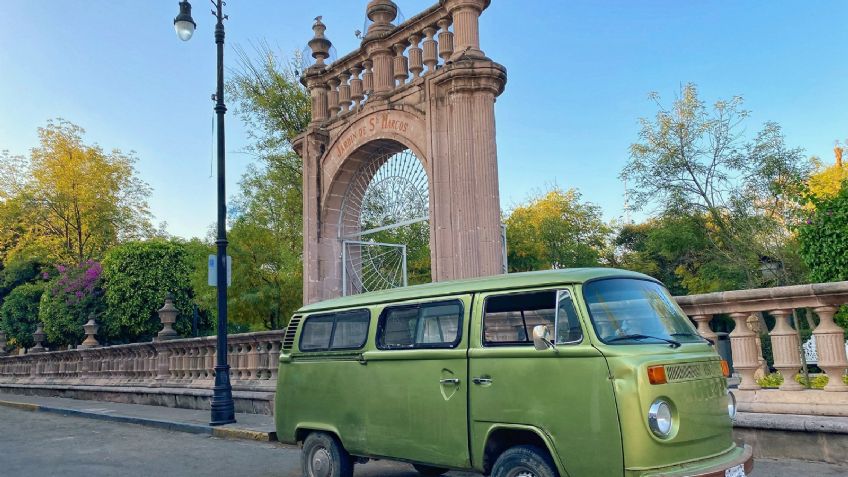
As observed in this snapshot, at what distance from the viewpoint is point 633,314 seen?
4.68 meters

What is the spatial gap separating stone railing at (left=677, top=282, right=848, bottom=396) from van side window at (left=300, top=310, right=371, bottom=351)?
147 inches

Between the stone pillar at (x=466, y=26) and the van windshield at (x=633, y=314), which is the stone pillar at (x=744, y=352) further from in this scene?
the stone pillar at (x=466, y=26)

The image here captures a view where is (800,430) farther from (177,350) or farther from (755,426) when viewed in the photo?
(177,350)

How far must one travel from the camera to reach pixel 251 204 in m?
20.5

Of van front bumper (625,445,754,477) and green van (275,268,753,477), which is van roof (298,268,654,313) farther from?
van front bumper (625,445,754,477)

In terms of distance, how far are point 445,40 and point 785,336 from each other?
23.9ft

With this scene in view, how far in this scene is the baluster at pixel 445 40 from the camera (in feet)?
36.3

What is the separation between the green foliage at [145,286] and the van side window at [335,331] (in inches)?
772

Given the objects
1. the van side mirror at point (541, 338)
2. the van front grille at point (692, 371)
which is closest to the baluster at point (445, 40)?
the van side mirror at point (541, 338)

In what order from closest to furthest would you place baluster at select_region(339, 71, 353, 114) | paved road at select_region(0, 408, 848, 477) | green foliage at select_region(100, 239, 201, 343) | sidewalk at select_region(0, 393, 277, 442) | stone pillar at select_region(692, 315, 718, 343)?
stone pillar at select_region(692, 315, 718, 343) < paved road at select_region(0, 408, 848, 477) < sidewalk at select_region(0, 393, 277, 442) < baluster at select_region(339, 71, 353, 114) < green foliage at select_region(100, 239, 201, 343)

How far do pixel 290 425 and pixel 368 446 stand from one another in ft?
4.22

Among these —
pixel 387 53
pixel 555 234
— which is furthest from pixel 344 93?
pixel 555 234

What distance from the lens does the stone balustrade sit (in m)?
6.05

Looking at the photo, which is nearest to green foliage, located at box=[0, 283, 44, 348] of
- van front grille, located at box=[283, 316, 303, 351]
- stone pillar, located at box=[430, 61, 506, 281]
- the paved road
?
the paved road
